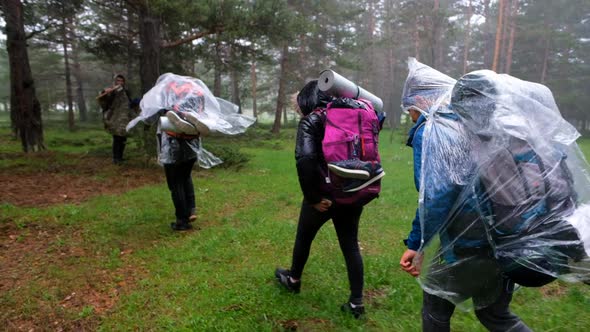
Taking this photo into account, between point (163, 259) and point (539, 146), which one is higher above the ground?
point (539, 146)

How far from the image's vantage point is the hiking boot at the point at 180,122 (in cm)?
395

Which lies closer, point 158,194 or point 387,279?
point 387,279

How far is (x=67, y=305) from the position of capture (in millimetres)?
2906

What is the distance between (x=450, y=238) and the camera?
5.55 feet

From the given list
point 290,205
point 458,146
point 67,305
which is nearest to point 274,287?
point 67,305

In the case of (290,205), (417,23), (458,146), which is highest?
(417,23)

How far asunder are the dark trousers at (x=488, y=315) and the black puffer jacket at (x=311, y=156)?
990 millimetres

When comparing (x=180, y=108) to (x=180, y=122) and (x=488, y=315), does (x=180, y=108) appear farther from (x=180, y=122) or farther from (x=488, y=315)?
(x=488, y=315)

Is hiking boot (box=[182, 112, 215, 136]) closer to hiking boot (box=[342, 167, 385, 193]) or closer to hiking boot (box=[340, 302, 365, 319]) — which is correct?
hiking boot (box=[342, 167, 385, 193])

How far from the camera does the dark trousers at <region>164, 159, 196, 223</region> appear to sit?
4294mm

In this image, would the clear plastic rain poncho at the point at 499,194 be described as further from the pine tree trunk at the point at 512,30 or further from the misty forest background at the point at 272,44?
the pine tree trunk at the point at 512,30

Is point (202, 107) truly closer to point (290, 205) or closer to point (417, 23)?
point (290, 205)

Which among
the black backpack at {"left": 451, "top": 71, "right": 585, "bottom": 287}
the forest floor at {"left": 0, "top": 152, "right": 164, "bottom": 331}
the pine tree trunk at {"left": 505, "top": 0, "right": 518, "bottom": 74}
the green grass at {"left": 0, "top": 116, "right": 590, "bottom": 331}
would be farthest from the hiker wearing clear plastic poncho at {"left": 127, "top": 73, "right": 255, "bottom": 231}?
the pine tree trunk at {"left": 505, "top": 0, "right": 518, "bottom": 74}

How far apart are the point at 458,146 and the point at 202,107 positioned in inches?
128
